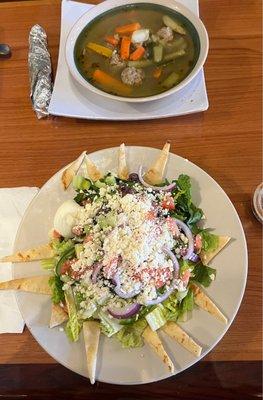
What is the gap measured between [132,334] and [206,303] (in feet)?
0.63

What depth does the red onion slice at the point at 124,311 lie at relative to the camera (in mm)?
1071

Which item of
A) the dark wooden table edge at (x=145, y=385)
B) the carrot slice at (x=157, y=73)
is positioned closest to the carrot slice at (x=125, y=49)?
the carrot slice at (x=157, y=73)

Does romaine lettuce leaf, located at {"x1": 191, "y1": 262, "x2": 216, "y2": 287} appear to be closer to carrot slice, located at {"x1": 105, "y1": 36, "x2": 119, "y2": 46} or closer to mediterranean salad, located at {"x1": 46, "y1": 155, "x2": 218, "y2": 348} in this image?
mediterranean salad, located at {"x1": 46, "y1": 155, "x2": 218, "y2": 348}

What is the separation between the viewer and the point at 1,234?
4.24 feet

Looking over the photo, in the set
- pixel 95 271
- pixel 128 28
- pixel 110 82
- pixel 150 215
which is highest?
pixel 128 28

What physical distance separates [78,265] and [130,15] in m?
0.89

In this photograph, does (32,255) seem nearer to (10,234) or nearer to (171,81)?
(10,234)

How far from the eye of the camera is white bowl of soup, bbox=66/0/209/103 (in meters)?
1.38

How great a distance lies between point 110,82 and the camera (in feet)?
4.59

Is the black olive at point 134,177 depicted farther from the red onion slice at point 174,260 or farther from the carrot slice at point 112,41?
the carrot slice at point 112,41

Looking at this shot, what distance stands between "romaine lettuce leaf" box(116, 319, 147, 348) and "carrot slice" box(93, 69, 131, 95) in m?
0.70

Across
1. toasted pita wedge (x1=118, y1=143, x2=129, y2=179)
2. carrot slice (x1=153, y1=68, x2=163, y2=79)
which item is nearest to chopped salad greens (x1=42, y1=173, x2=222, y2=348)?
toasted pita wedge (x1=118, y1=143, x2=129, y2=179)

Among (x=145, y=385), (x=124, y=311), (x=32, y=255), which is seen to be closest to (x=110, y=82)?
(x=32, y=255)

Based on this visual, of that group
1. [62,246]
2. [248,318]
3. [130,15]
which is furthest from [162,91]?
[248,318]
